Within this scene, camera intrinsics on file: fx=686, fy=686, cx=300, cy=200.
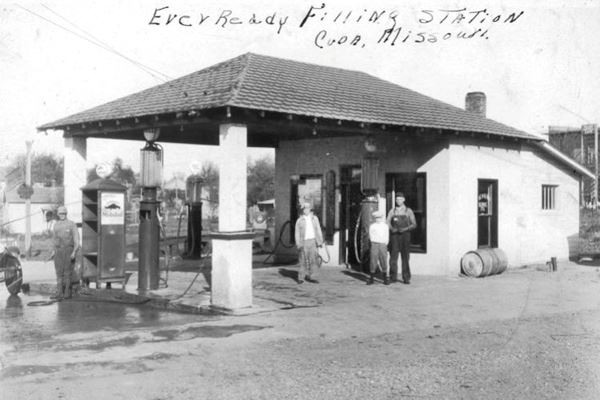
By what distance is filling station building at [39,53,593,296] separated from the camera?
39.5 feet

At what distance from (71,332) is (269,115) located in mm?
4890

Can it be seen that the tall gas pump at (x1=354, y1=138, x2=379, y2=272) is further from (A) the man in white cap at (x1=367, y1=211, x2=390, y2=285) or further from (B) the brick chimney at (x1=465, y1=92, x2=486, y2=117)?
(B) the brick chimney at (x1=465, y1=92, x2=486, y2=117)

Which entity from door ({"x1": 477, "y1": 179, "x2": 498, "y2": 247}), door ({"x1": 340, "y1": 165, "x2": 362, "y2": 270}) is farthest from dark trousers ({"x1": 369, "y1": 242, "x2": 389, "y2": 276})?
door ({"x1": 477, "y1": 179, "x2": 498, "y2": 247})

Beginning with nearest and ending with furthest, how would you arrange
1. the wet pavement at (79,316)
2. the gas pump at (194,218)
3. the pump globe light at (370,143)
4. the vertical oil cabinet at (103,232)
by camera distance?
the wet pavement at (79,316)
the vertical oil cabinet at (103,232)
the pump globe light at (370,143)
the gas pump at (194,218)

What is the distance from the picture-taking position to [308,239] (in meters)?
14.6

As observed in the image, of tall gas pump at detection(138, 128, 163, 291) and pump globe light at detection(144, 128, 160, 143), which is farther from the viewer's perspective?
pump globe light at detection(144, 128, 160, 143)

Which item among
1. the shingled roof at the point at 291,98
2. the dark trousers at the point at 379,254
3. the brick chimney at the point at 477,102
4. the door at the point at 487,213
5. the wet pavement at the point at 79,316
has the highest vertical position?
the brick chimney at the point at 477,102

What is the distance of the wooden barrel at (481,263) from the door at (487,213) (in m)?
0.98

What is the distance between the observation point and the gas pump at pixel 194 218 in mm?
21766

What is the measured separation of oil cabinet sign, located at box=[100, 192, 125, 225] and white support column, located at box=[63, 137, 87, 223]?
4.58 ft

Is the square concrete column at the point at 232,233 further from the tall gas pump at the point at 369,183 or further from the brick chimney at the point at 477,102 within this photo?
the brick chimney at the point at 477,102

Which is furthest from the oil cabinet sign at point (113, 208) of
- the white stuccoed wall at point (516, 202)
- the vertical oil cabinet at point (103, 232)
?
the white stuccoed wall at point (516, 202)

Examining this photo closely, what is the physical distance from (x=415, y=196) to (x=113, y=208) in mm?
7335

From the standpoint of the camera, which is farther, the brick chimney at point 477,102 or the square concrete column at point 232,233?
the brick chimney at point 477,102
